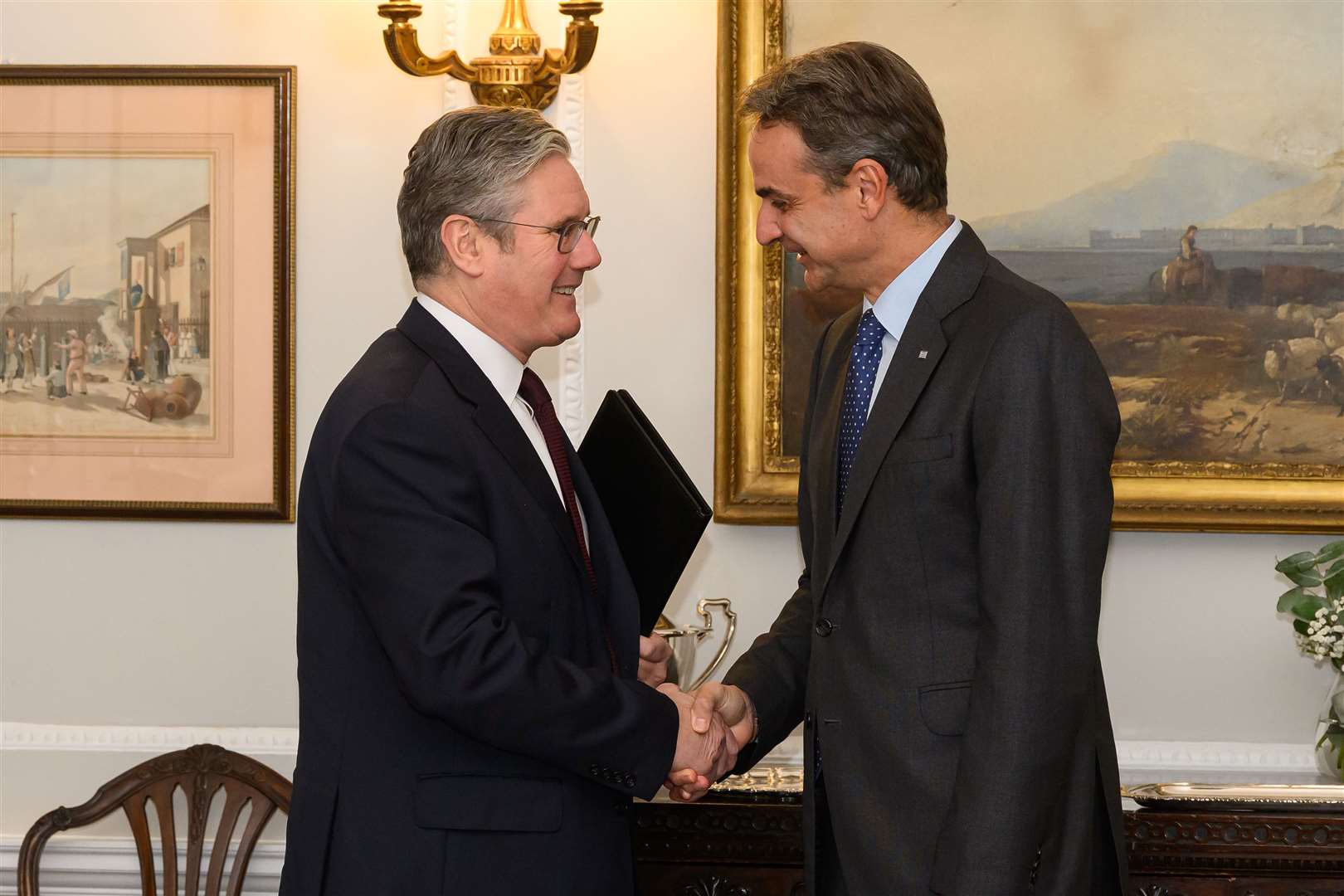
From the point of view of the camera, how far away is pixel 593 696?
2055mm

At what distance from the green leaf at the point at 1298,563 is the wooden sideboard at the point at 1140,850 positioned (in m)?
0.57

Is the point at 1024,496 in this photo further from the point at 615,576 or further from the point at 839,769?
the point at 615,576

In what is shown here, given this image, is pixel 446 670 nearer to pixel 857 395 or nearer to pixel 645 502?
pixel 645 502

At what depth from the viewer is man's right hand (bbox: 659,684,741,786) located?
226 centimetres

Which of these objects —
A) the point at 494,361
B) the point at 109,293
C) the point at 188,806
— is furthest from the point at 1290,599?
the point at 109,293

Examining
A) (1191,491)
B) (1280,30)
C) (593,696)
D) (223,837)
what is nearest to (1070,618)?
(593,696)

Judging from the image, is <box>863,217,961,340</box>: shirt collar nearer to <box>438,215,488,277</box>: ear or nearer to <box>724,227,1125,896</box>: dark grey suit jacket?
<box>724,227,1125,896</box>: dark grey suit jacket

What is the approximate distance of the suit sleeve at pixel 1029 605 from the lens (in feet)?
6.09

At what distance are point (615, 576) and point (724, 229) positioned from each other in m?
1.29

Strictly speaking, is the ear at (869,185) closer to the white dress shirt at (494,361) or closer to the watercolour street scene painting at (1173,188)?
the white dress shirt at (494,361)

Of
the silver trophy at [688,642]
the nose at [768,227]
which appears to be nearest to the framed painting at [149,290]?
the silver trophy at [688,642]

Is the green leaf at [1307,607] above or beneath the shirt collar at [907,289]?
beneath

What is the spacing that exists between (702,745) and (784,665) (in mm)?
410

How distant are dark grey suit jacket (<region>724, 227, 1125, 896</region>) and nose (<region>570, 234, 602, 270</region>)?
0.54 m
